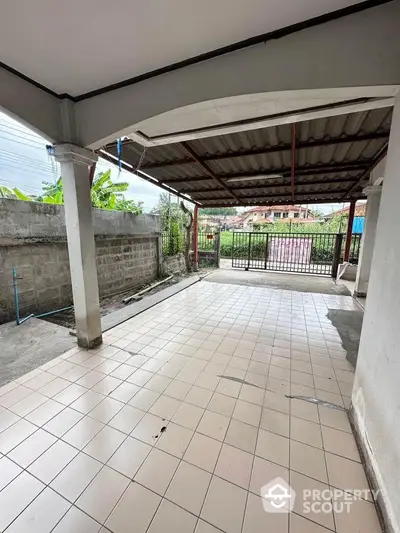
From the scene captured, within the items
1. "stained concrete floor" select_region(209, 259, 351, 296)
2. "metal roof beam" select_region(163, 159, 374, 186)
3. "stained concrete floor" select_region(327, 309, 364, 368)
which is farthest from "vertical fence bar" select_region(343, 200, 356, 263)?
"stained concrete floor" select_region(327, 309, 364, 368)

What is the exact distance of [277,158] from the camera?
379 centimetres

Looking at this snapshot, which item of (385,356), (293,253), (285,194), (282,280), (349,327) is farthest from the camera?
(293,253)

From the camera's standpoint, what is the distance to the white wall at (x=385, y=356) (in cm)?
109

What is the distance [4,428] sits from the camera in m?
1.58

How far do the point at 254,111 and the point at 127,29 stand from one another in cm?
118

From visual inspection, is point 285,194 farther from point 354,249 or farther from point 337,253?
point 354,249

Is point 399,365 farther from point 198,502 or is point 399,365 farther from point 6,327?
point 6,327

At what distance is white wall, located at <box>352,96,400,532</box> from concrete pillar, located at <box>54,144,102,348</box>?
263 centimetres

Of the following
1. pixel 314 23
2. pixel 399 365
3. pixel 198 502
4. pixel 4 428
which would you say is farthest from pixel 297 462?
pixel 314 23

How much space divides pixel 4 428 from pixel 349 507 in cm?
224

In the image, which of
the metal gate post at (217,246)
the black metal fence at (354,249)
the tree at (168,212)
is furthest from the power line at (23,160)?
the black metal fence at (354,249)

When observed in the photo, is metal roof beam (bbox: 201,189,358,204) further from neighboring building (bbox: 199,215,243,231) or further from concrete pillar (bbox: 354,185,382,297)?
neighboring building (bbox: 199,215,243,231)

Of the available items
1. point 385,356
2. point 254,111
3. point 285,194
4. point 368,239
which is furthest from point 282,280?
point 385,356

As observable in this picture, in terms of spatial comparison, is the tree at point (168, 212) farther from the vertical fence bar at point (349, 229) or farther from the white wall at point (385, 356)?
the white wall at point (385, 356)
